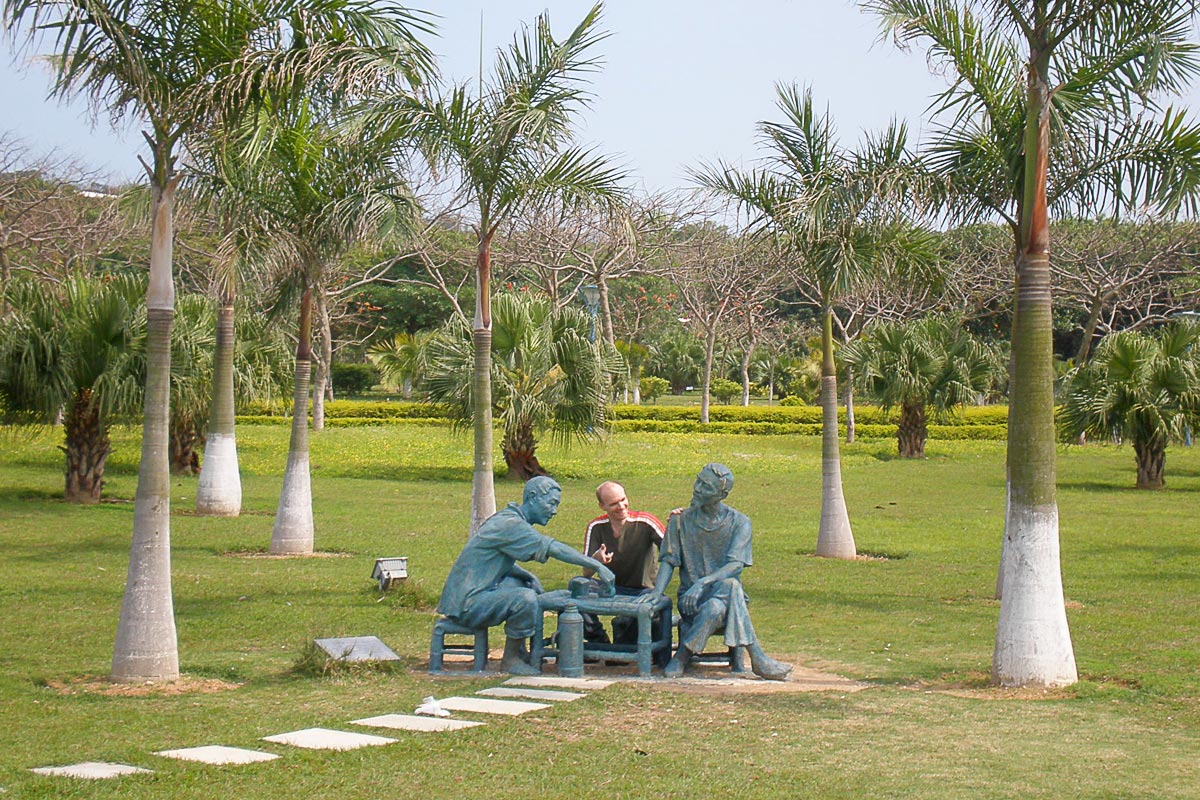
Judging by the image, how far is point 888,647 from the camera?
9.41 meters

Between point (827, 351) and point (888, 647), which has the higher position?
point (827, 351)

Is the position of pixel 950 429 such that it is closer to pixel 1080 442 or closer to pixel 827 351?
pixel 1080 442

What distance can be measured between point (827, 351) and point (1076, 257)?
24577mm

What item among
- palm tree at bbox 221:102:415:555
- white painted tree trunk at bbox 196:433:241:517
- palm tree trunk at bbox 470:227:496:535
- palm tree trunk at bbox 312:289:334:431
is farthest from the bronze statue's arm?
palm tree trunk at bbox 312:289:334:431

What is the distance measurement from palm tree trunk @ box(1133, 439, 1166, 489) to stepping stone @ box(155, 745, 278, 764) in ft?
67.6

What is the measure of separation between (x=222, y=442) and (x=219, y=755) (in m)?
11.9

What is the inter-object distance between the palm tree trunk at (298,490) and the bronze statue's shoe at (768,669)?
302 inches

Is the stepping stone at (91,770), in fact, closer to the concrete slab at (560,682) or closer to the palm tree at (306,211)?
the concrete slab at (560,682)

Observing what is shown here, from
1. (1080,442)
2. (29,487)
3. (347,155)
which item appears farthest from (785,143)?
(1080,442)

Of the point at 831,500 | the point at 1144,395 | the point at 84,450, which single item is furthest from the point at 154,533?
the point at 1144,395

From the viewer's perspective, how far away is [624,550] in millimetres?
8508

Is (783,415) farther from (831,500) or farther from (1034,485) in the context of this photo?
(1034,485)

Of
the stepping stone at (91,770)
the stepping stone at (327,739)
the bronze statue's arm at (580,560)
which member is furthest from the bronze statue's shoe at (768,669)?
the stepping stone at (91,770)

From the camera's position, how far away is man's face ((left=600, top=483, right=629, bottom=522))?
8.34 meters
